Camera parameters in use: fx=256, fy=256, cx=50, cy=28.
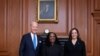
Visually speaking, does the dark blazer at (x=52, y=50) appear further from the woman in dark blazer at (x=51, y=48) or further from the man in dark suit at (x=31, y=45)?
the man in dark suit at (x=31, y=45)

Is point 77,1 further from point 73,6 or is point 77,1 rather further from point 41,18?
point 41,18

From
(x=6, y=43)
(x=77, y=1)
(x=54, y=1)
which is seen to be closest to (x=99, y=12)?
(x=77, y=1)

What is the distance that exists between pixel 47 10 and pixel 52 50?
1.45 metres

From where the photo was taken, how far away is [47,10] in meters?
5.62

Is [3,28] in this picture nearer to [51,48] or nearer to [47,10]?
[47,10]

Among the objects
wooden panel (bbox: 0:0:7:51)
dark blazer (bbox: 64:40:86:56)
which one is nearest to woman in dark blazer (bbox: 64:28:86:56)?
dark blazer (bbox: 64:40:86:56)

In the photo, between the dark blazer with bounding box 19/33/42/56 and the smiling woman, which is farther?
the smiling woman

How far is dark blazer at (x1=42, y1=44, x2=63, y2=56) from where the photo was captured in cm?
439

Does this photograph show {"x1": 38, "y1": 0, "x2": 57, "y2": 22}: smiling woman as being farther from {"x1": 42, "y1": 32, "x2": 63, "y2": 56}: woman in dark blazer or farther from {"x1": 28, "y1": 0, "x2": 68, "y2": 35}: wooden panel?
{"x1": 42, "y1": 32, "x2": 63, "y2": 56}: woman in dark blazer

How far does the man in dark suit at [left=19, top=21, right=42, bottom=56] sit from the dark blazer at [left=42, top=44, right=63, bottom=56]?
139 mm

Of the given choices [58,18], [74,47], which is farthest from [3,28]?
[74,47]

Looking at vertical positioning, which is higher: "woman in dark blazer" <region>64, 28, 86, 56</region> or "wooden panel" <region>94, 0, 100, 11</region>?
"wooden panel" <region>94, 0, 100, 11</region>

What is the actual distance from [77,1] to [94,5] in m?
0.38

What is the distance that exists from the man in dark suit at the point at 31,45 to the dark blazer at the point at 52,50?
0.46 feet
